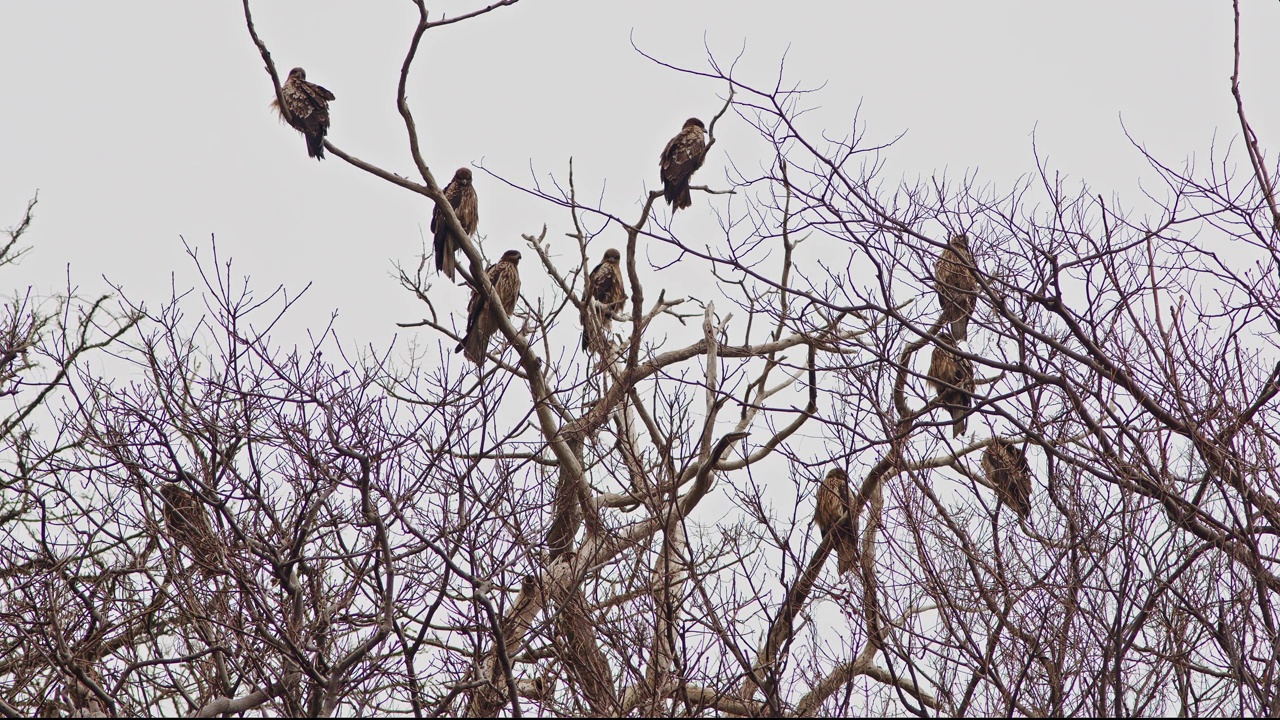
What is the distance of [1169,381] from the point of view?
431 cm

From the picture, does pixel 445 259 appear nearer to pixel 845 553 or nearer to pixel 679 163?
pixel 679 163

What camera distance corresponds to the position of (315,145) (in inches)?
354

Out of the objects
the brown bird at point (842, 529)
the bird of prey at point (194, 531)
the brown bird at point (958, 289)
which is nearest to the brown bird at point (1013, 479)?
the brown bird at point (958, 289)

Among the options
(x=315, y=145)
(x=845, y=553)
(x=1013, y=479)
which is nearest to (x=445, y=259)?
(x=315, y=145)

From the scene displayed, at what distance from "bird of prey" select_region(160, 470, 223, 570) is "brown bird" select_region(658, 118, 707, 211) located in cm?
574

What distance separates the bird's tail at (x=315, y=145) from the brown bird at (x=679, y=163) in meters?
2.79

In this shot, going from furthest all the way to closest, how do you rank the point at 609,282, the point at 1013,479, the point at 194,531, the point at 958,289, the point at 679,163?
the point at 609,282 < the point at 679,163 < the point at 1013,479 < the point at 194,531 < the point at 958,289

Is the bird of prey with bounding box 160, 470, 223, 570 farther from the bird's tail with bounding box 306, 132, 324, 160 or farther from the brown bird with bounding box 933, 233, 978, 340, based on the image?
the bird's tail with bounding box 306, 132, 324, 160

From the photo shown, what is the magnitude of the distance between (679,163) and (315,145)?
117 inches

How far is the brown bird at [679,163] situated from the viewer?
9836 millimetres

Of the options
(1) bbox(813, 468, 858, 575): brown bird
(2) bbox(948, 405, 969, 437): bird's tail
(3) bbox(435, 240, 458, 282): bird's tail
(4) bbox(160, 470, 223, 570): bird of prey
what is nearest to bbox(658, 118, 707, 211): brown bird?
Answer: (3) bbox(435, 240, 458, 282): bird's tail

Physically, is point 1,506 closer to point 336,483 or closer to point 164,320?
point 164,320

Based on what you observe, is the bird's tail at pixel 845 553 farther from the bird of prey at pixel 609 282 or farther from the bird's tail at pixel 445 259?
the bird of prey at pixel 609 282

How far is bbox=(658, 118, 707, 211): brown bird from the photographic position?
32.3ft
